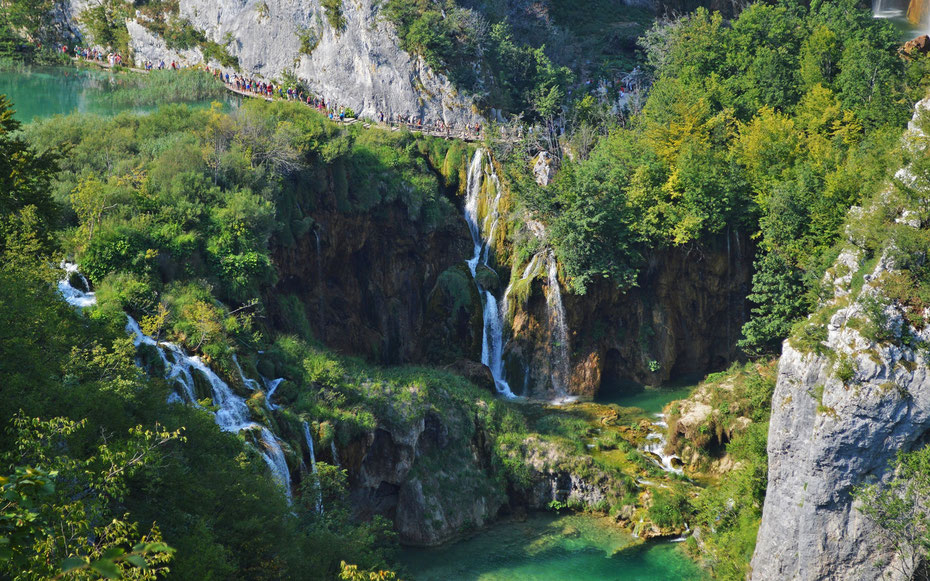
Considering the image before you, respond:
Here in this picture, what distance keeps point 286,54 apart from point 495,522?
36.4 m

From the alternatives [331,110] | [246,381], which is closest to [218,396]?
[246,381]

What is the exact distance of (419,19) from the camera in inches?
2138

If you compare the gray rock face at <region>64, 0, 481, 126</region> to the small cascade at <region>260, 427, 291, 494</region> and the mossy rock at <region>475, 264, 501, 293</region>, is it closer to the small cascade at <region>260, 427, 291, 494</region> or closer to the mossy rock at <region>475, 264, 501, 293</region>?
the mossy rock at <region>475, 264, 501, 293</region>

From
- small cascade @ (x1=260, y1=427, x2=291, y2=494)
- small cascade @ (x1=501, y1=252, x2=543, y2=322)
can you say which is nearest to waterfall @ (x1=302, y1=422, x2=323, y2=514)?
small cascade @ (x1=260, y1=427, x2=291, y2=494)

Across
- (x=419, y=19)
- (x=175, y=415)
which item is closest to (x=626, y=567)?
(x=175, y=415)

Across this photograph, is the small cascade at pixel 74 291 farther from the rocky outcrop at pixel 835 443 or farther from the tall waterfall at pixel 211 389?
the rocky outcrop at pixel 835 443

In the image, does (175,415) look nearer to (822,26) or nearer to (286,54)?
(286,54)

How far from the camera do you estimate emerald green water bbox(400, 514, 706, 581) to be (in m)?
28.7

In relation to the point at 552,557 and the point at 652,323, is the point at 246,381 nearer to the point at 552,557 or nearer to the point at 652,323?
the point at 552,557

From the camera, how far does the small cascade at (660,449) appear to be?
117 feet

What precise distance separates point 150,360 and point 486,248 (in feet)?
83.4

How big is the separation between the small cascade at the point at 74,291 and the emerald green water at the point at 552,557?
521 inches

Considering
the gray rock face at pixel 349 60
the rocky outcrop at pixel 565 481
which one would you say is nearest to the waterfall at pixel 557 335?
the rocky outcrop at pixel 565 481

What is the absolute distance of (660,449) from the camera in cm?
3675
